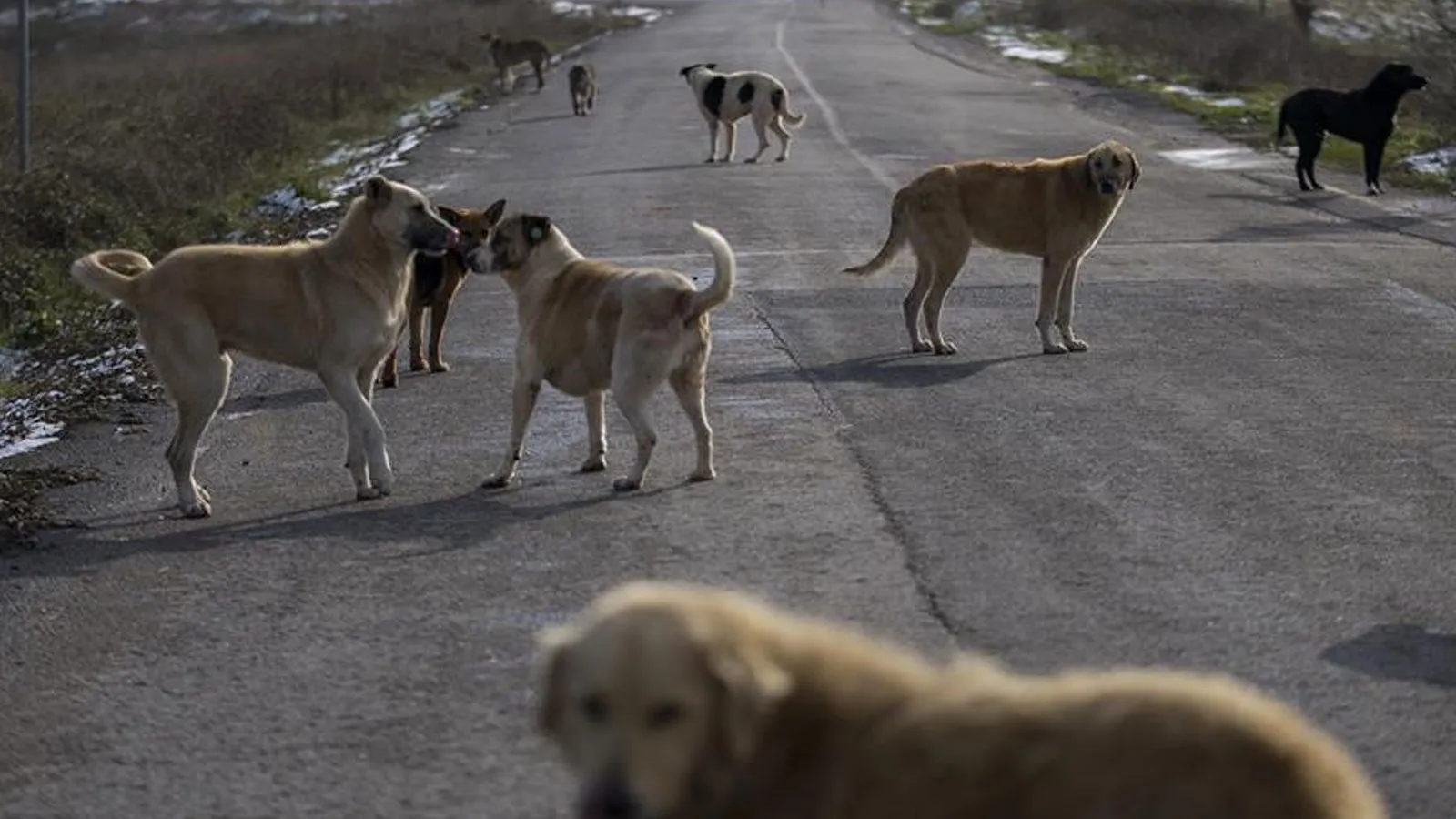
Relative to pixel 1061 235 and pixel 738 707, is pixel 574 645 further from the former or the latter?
pixel 1061 235

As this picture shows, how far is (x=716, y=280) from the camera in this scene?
10391 millimetres

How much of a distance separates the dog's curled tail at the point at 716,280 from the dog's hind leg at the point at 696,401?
0.30 m

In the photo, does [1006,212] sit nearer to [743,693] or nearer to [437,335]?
[437,335]

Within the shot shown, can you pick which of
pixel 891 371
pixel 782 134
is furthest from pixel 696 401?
pixel 782 134

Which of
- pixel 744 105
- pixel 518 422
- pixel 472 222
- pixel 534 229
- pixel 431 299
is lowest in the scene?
pixel 744 105

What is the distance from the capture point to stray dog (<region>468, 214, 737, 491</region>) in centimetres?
1070

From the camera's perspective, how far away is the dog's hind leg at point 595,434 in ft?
36.9

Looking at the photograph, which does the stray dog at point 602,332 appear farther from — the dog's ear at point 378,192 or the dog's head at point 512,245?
the dog's ear at point 378,192

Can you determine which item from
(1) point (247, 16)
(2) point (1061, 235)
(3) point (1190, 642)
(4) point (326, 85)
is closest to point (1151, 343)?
(2) point (1061, 235)

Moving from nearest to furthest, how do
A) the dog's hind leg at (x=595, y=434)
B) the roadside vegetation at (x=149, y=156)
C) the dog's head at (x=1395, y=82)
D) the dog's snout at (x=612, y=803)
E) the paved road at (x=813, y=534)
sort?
the dog's snout at (x=612, y=803), the paved road at (x=813, y=534), the dog's hind leg at (x=595, y=434), the roadside vegetation at (x=149, y=156), the dog's head at (x=1395, y=82)

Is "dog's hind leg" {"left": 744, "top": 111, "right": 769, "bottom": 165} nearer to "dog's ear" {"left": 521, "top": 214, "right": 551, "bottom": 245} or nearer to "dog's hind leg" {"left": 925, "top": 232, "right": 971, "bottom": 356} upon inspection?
"dog's hind leg" {"left": 925, "top": 232, "right": 971, "bottom": 356}

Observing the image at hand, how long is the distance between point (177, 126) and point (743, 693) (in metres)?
28.4

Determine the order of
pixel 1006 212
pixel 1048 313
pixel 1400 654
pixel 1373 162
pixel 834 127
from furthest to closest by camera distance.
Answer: pixel 834 127, pixel 1373 162, pixel 1006 212, pixel 1048 313, pixel 1400 654

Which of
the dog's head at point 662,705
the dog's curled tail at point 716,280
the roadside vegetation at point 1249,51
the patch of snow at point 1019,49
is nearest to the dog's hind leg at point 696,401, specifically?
the dog's curled tail at point 716,280
